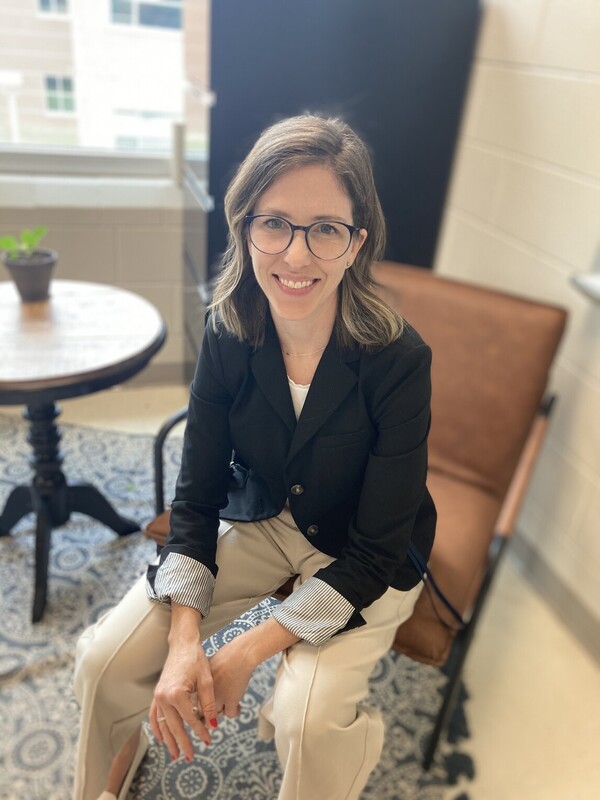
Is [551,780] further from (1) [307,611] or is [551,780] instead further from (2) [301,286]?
(2) [301,286]

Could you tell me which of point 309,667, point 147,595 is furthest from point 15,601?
point 309,667

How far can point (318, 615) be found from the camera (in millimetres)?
860

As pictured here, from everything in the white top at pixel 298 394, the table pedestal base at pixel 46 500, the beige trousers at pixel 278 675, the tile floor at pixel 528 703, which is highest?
the white top at pixel 298 394

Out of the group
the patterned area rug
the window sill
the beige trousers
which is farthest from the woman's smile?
the window sill

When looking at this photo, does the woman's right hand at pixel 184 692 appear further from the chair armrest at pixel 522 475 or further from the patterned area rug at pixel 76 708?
the chair armrest at pixel 522 475

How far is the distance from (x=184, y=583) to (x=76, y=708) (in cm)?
43

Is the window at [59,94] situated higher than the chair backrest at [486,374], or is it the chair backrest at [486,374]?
the window at [59,94]

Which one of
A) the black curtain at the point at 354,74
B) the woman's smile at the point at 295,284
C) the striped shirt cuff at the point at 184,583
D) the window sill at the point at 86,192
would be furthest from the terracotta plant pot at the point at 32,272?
the woman's smile at the point at 295,284

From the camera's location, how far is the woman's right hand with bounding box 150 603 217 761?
2.75 feet

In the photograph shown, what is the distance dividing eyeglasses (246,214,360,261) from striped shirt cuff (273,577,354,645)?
1.50 ft

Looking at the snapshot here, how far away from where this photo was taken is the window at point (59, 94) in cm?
218

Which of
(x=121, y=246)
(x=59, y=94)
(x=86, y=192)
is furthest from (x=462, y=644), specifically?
(x=59, y=94)

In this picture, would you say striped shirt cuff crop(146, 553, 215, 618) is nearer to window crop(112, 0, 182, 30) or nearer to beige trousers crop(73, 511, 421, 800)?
beige trousers crop(73, 511, 421, 800)

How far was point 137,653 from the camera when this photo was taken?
2.98 feet
